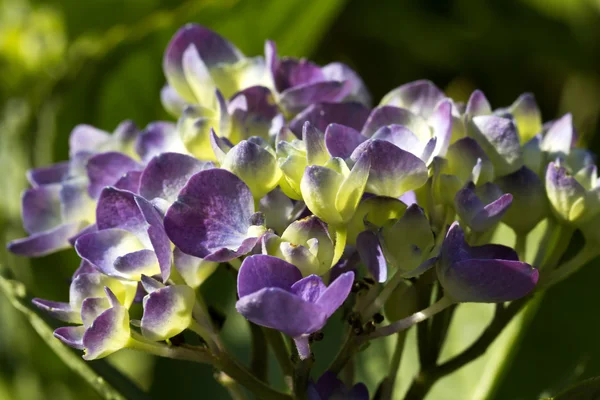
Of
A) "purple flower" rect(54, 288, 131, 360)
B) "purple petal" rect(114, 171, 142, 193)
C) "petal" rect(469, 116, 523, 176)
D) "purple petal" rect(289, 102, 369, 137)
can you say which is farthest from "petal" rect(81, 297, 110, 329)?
"petal" rect(469, 116, 523, 176)

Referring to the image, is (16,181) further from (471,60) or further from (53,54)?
(471,60)

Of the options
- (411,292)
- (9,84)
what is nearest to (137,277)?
(411,292)

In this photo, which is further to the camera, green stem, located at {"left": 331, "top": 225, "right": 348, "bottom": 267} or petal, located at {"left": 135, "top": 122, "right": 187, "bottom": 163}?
petal, located at {"left": 135, "top": 122, "right": 187, "bottom": 163}

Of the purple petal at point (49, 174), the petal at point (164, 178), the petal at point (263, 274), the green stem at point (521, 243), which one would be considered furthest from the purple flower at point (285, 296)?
the purple petal at point (49, 174)

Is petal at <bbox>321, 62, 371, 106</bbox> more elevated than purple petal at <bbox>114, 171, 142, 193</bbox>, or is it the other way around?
petal at <bbox>321, 62, 371, 106</bbox>

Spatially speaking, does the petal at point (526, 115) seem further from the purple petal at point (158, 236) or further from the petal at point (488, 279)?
the purple petal at point (158, 236)

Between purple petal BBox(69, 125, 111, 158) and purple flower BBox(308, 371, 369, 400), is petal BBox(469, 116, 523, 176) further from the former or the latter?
purple petal BBox(69, 125, 111, 158)
